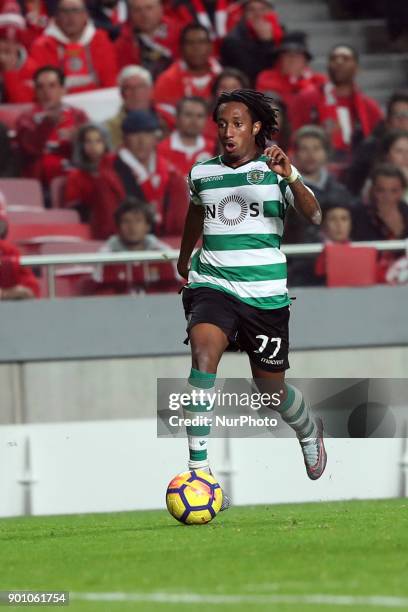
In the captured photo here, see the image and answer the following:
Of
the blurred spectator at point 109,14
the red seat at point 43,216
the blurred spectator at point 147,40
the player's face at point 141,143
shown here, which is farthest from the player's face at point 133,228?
the blurred spectator at point 109,14

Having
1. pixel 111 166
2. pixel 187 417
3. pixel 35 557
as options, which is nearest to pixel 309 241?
pixel 111 166

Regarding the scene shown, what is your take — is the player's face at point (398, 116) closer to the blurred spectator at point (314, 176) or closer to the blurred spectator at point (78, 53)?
the blurred spectator at point (314, 176)

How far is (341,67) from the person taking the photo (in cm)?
1596

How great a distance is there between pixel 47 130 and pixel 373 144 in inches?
128

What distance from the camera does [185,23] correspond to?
16.8 m

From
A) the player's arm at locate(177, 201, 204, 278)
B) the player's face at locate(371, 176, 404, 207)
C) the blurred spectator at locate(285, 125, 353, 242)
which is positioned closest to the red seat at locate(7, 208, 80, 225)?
the blurred spectator at locate(285, 125, 353, 242)

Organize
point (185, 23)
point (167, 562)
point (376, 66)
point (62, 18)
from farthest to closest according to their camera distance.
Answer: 1. point (376, 66)
2. point (185, 23)
3. point (62, 18)
4. point (167, 562)

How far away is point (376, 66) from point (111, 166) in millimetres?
5361

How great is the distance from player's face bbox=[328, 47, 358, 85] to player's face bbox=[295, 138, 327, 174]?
179 cm

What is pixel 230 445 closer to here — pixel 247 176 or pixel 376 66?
pixel 247 176

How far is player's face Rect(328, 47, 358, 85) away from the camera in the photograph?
627 inches

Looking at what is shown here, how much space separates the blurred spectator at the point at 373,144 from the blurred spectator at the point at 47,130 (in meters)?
2.73

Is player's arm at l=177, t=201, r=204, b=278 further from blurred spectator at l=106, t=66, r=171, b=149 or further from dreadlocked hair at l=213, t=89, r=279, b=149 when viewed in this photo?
blurred spectator at l=106, t=66, r=171, b=149

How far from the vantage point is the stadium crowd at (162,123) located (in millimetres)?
13500
